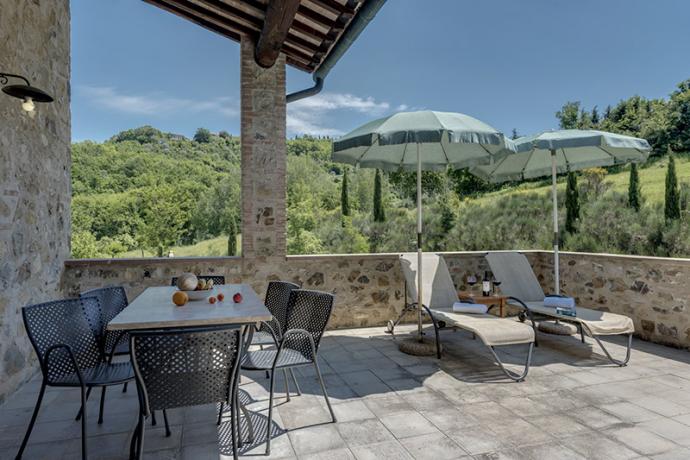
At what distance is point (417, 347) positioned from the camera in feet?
14.8

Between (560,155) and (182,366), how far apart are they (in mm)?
5446

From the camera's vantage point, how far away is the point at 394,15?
12.5 metres

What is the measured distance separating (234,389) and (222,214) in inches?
617

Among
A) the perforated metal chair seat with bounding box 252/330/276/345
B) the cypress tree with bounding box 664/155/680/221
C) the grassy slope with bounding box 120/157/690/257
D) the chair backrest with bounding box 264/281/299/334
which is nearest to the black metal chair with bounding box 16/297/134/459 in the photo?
the perforated metal chair seat with bounding box 252/330/276/345

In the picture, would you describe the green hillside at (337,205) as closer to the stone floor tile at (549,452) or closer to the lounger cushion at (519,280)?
the lounger cushion at (519,280)

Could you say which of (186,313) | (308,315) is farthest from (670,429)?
(186,313)

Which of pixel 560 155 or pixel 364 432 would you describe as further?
pixel 560 155

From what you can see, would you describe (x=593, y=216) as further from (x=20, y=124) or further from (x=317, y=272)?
(x=20, y=124)

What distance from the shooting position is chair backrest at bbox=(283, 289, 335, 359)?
2.93m

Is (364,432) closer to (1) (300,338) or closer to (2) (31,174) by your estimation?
(1) (300,338)

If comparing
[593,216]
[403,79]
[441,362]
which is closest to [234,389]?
[441,362]

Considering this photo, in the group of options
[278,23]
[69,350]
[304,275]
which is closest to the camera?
[69,350]

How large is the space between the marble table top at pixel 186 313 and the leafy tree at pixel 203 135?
15.7 metres

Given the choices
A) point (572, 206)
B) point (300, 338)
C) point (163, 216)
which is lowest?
point (300, 338)
